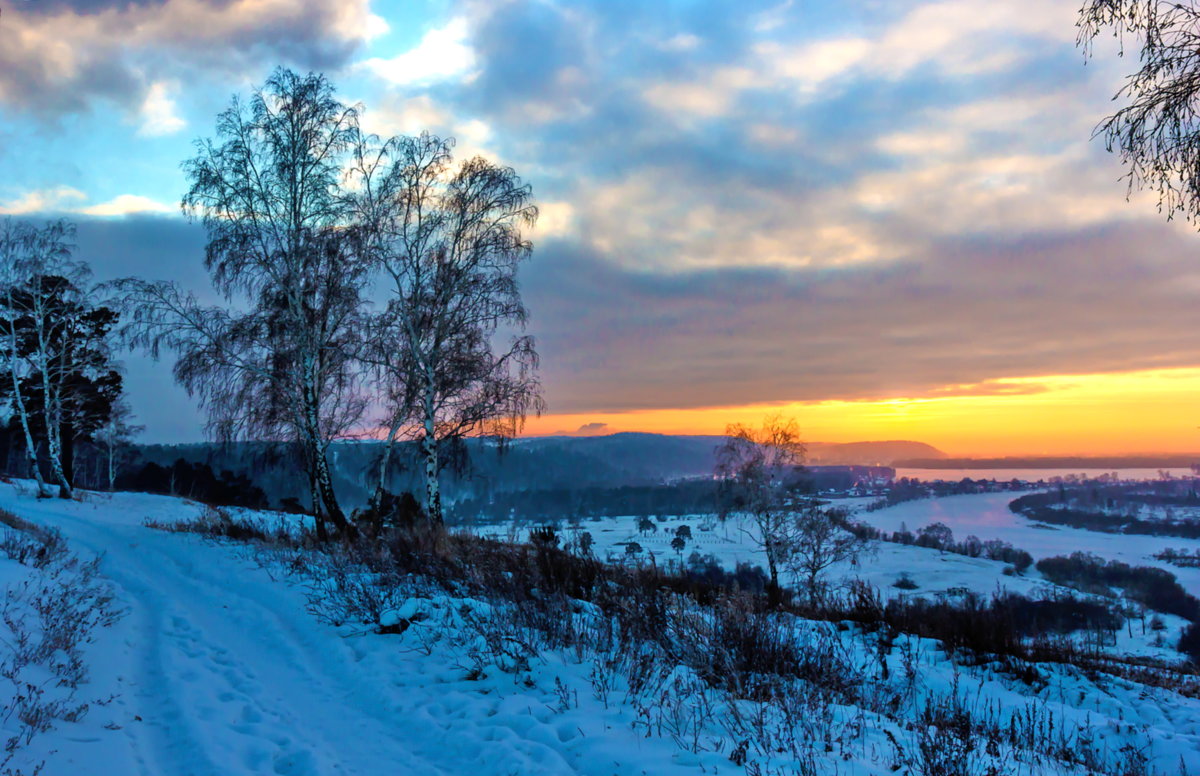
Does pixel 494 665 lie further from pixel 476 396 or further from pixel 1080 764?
pixel 476 396

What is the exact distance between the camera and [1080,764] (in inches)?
199

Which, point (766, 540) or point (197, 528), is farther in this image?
point (766, 540)

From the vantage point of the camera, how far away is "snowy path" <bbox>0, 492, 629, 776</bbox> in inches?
155

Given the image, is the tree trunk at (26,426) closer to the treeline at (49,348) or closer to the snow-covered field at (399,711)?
the treeline at (49,348)

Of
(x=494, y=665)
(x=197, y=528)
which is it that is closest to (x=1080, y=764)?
(x=494, y=665)

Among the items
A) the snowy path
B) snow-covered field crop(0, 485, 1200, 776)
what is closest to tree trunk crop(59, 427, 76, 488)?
snow-covered field crop(0, 485, 1200, 776)

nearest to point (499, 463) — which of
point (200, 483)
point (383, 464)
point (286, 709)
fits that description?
point (383, 464)

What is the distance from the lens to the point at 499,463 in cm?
1652

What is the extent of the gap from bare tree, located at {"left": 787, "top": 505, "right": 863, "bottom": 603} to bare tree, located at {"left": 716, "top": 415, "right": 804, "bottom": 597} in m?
0.54

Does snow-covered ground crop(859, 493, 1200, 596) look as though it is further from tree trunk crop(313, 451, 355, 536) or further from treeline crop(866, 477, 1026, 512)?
tree trunk crop(313, 451, 355, 536)

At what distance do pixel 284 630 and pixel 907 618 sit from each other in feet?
32.1

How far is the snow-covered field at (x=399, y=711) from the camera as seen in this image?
12.8 feet

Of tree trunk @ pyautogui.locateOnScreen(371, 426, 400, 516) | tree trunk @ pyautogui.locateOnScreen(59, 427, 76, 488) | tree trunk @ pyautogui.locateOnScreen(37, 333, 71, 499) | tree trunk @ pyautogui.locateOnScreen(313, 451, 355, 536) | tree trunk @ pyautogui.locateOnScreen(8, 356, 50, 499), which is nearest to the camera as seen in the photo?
tree trunk @ pyautogui.locateOnScreen(313, 451, 355, 536)

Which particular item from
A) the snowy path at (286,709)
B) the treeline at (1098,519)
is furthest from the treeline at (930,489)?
the snowy path at (286,709)
